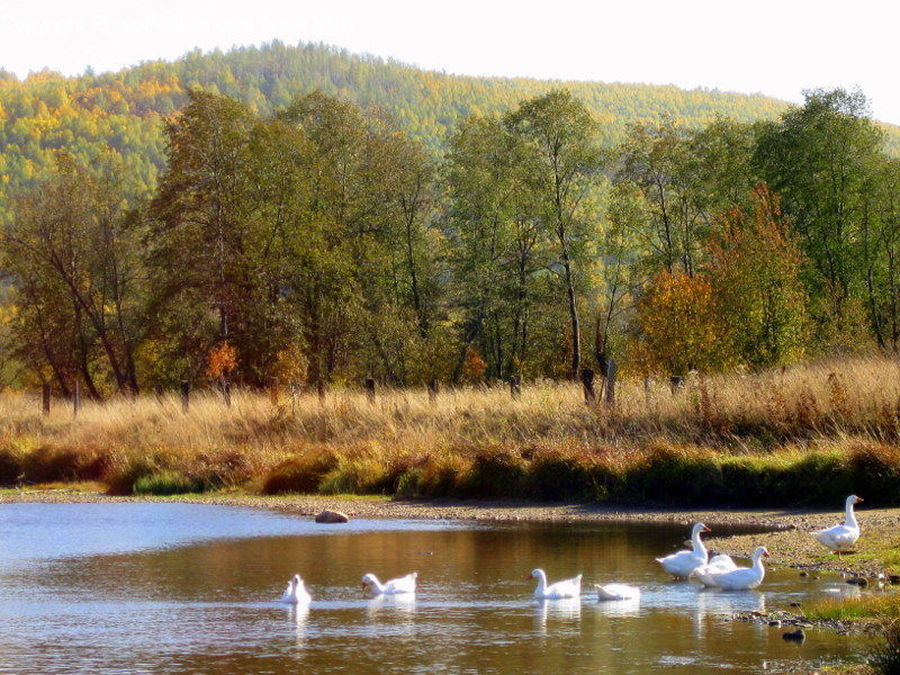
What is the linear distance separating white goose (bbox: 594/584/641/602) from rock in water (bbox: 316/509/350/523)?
10.4 metres

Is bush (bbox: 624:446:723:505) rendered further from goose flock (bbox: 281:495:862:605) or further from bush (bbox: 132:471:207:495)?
bush (bbox: 132:471:207:495)

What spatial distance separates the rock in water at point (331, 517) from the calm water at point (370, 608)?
3.50 ft

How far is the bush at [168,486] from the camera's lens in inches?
1304

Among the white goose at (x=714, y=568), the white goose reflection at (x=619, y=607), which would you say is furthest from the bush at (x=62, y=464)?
the white goose reflection at (x=619, y=607)

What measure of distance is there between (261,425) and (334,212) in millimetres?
33304

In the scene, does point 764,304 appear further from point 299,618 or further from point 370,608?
point 299,618

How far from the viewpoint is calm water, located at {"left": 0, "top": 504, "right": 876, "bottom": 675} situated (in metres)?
12.3

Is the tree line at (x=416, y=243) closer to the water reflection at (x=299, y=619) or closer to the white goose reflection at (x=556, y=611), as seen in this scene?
the white goose reflection at (x=556, y=611)

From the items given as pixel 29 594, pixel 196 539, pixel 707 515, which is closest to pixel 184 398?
pixel 196 539

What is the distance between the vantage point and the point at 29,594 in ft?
55.6

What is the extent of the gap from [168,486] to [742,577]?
2041 centimetres

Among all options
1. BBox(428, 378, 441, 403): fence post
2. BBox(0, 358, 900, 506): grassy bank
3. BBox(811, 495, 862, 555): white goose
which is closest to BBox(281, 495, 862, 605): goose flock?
BBox(811, 495, 862, 555): white goose

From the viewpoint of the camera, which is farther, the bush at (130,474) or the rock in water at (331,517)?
the bush at (130,474)

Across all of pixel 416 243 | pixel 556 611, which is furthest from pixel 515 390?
pixel 416 243
